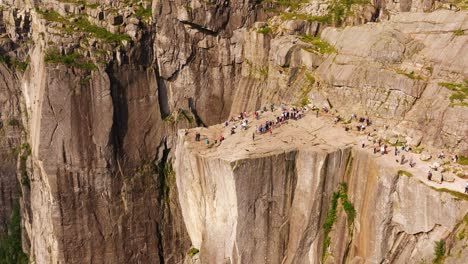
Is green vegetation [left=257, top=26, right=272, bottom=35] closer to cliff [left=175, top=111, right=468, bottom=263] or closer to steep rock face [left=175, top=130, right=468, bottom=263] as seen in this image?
cliff [left=175, top=111, right=468, bottom=263]

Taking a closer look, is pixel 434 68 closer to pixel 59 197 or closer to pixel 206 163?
pixel 206 163

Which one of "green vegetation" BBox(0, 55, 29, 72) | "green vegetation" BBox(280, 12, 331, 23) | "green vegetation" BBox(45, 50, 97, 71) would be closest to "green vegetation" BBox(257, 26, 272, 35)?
"green vegetation" BBox(280, 12, 331, 23)

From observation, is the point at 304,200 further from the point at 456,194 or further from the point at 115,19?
the point at 115,19

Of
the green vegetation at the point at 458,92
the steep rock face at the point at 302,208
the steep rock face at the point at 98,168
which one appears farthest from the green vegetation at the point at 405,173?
the steep rock face at the point at 98,168

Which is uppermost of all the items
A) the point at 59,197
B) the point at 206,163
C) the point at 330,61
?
the point at 330,61

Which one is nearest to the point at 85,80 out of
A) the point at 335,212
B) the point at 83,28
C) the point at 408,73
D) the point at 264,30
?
the point at 83,28

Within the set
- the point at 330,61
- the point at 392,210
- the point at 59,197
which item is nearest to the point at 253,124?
the point at 330,61
